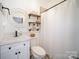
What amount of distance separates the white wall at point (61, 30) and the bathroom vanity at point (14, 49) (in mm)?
970

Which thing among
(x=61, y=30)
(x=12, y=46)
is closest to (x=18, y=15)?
(x=12, y=46)

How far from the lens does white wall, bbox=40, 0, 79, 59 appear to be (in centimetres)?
217

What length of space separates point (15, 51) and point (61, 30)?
1386 millimetres

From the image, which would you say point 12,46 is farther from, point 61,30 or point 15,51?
point 61,30

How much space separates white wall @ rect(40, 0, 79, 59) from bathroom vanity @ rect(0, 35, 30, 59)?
0.97 meters

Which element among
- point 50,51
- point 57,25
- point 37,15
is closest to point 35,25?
point 37,15

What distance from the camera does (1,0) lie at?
194 cm

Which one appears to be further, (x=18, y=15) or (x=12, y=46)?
(x=18, y=15)

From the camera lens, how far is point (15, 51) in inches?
69.0

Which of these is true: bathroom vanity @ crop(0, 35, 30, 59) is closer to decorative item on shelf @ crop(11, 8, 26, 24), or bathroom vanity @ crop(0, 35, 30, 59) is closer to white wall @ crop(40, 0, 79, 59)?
decorative item on shelf @ crop(11, 8, 26, 24)

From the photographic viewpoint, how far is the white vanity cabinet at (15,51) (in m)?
1.58

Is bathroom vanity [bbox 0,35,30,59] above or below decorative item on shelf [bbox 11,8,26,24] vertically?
below

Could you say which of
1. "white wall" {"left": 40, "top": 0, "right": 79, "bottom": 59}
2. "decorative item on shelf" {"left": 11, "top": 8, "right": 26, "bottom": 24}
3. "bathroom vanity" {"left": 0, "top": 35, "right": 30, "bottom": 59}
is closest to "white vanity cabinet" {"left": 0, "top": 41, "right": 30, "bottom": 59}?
"bathroom vanity" {"left": 0, "top": 35, "right": 30, "bottom": 59}

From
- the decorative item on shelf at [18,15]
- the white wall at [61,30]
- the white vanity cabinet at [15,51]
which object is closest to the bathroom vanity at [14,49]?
the white vanity cabinet at [15,51]
